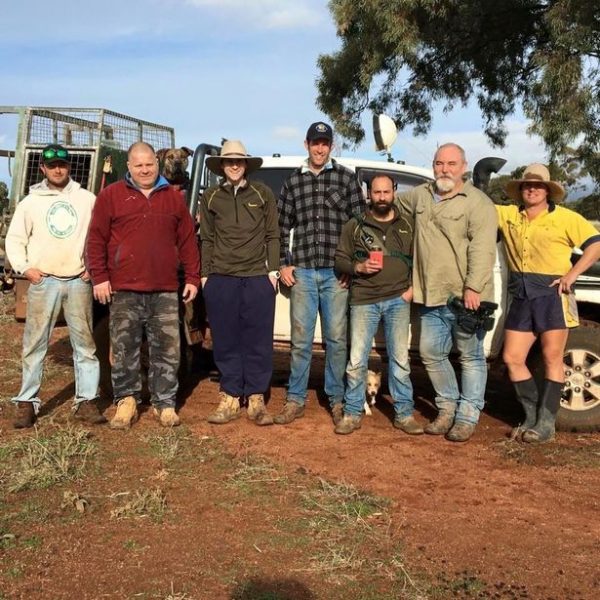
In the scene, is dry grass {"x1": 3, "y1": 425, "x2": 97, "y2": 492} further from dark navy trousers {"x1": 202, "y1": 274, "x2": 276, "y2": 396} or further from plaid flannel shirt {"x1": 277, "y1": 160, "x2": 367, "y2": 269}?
plaid flannel shirt {"x1": 277, "y1": 160, "x2": 367, "y2": 269}

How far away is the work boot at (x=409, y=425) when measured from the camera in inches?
209

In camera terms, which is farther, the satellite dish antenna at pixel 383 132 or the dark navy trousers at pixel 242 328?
the satellite dish antenna at pixel 383 132

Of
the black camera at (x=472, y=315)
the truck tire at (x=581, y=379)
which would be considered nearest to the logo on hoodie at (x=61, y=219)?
the black camera at (x=472, y=315)

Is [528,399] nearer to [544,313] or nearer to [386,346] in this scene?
[544,313]

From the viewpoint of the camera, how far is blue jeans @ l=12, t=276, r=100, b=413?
16.9 feet

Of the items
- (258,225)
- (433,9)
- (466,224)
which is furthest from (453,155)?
(433,9)

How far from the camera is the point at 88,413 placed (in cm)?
536

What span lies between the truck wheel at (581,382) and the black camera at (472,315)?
743 millimetres

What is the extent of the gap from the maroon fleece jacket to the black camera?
2.00 metres

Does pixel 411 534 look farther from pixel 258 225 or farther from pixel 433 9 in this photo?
pixel 433 9

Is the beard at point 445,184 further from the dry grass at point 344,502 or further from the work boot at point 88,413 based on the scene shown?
the work boot at point 88,413

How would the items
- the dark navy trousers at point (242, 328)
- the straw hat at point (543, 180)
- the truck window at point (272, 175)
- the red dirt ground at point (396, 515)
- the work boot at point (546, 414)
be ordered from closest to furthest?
the red dirt ground at point (396, 515)
the straw hat at point (543, 180)
the work boot at point (546, 414)
the dark navy trousers at point (242, 328)
the truck window at point (272, 175)

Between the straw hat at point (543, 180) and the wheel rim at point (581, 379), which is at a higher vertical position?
the straw hat at point (543, 180)

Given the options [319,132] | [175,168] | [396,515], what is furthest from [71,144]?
[396,515]
